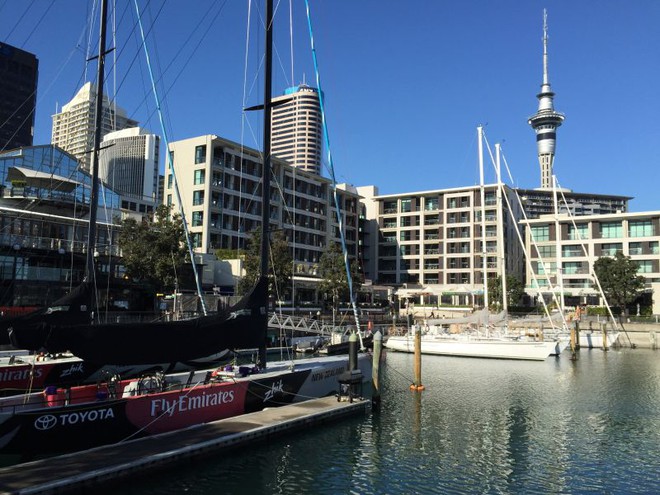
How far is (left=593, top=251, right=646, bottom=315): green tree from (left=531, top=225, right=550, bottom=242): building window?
2206 cm

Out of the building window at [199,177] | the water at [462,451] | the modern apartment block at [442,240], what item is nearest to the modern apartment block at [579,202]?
the modern apartment block at [442,240]

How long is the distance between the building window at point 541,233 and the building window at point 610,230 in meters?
8.47

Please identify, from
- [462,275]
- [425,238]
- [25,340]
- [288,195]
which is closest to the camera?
[25,340]

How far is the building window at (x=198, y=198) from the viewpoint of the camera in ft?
252

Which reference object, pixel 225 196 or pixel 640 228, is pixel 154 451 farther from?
pixel 640 228

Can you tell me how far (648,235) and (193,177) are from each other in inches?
2793

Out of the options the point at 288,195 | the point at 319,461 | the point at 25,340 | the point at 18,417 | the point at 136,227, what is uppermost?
the point at 288,195

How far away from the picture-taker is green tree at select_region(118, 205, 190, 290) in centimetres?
4694

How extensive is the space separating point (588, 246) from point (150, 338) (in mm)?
90240

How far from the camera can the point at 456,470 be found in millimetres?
16453

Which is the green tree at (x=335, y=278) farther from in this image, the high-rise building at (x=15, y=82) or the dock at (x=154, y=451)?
the high-rise building at (x=15, y=82)

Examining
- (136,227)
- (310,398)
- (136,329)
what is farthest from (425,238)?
(136,329)

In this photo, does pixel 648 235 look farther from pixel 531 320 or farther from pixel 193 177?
pixel 193 177

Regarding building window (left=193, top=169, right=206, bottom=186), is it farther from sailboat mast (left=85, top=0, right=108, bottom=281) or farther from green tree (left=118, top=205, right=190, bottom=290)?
sailboat mast (left=85, top=0, right=108, bottom=281)
